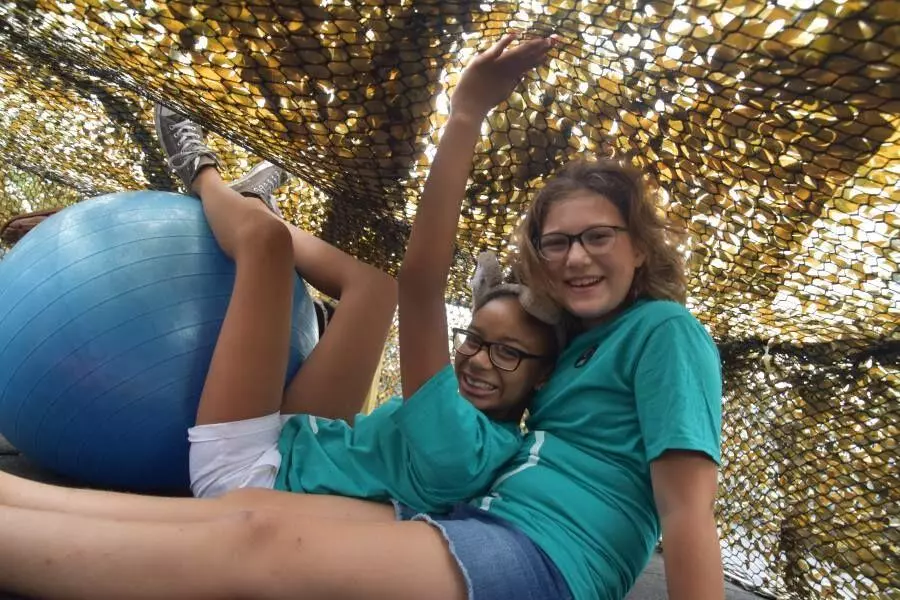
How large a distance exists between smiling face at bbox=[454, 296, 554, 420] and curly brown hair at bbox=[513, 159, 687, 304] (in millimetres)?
77

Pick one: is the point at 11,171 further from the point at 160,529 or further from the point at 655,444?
the point at 655,444

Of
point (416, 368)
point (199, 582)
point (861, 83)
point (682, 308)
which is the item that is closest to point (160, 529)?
point (199, 582)

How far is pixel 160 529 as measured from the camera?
2.73 feet

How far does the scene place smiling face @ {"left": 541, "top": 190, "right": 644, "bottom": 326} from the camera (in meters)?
1.09

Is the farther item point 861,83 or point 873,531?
point 873,531

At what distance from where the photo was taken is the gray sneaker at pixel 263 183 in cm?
154

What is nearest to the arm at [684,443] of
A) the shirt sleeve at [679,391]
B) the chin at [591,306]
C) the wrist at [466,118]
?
the shirt sleeve at [679,391]

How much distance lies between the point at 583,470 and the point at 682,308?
0.31 meters

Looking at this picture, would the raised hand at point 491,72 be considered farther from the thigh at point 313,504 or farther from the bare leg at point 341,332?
the thigh at point 313,504

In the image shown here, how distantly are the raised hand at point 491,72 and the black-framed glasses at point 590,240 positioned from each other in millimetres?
259

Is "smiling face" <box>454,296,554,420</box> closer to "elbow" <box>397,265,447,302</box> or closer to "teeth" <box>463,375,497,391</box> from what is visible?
"teeth" <box>463,375,497,391</box>

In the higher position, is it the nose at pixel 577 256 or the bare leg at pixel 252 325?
the nose at pixel 577 256

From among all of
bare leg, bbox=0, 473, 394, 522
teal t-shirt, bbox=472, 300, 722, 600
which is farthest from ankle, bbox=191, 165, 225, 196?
teal t-shirt, bbox=472, 300, 722, 600

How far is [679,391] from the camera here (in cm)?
90
